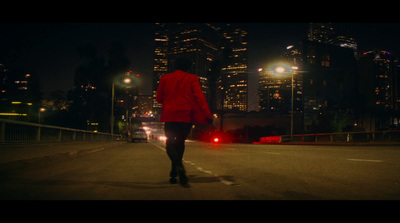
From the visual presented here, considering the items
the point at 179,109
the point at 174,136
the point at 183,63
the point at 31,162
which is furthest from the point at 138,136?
the point at 179,109

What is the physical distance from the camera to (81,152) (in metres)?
11.4

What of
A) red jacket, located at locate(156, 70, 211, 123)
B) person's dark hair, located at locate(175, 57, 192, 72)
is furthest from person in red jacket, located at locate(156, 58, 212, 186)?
person's dark hair, located at locate(175, 57, 192, 72)

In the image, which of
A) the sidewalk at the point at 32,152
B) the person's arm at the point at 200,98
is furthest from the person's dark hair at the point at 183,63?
the sidewalk at the point at 32,152

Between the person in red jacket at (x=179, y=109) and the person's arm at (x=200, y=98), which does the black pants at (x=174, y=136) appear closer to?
the person in red jacket at (x=179, y=109)

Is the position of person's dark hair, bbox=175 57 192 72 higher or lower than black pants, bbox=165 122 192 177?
higher

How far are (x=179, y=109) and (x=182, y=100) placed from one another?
0.55 ft

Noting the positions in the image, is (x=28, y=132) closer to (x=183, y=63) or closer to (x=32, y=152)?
(x=32, y=152)

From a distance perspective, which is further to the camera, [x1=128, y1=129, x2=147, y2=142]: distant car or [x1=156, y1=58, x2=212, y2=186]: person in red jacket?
[x1=128, y1=129, x2=147, y2=142]: distant car

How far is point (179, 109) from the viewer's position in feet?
15.9

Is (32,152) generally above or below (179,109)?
below

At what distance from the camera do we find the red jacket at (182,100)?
4.86 metres

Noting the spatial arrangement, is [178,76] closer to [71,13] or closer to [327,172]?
[71,13]

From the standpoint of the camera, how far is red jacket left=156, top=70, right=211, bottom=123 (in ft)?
15.9

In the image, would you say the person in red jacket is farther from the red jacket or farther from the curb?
the curb
